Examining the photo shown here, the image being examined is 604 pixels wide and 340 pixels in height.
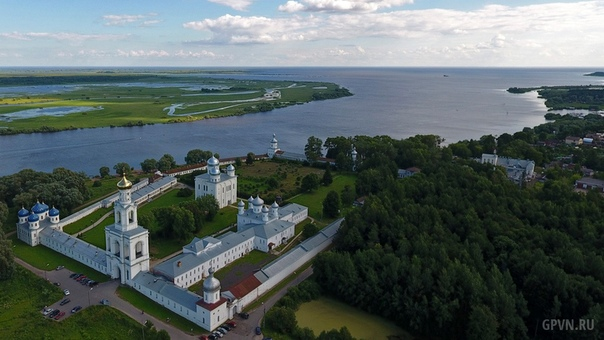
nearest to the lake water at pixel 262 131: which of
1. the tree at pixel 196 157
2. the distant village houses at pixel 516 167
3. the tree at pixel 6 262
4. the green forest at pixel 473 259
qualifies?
the tree at pixel 196 157

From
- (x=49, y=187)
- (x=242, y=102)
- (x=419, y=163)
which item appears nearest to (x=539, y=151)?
(x=419, y=163)

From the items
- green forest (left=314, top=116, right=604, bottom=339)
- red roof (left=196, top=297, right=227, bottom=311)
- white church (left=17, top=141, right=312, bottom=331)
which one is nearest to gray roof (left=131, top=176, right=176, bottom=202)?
white church (left=17, top=141, right=312, bottom=331)

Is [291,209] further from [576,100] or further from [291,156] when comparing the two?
[576,100]

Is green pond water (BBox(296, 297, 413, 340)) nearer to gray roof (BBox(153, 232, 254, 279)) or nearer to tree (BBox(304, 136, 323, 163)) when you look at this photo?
gray roof (BBox(153, 232, 254, 279))

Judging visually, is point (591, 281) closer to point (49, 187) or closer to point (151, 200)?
point (151, 200)

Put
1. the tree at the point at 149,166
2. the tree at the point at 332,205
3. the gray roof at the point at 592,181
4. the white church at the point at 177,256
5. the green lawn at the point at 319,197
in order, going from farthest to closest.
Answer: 1. the tree at the point at 149,166
2. the gray roof at the point at 592,181
3. the green lawn at the point at 319,197
4. the tree at the point at 332,205
5. the white church at the point at 177,256

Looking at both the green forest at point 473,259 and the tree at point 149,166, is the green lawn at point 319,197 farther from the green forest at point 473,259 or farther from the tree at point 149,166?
the tree at point 149,166
